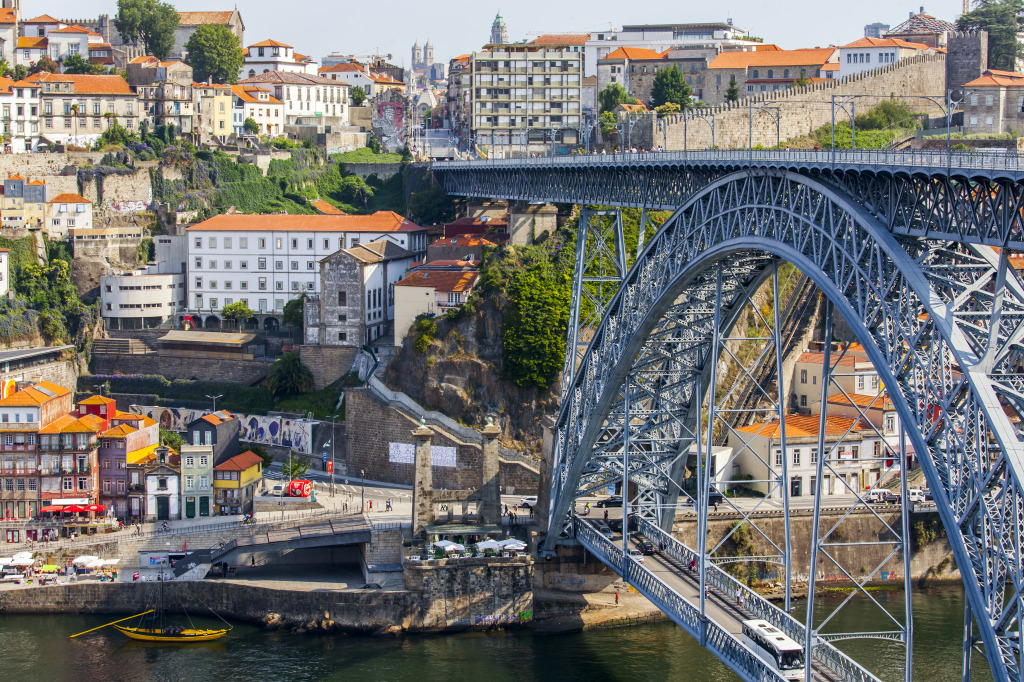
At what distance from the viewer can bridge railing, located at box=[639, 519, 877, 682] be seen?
29438 millimetres

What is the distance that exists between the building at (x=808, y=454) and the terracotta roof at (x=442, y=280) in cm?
1319

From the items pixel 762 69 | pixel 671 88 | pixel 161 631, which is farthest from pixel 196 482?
pixel 762 69

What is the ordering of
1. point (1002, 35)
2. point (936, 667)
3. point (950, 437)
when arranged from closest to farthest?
point (950, 437), point (936, 667), point (1002, 35)

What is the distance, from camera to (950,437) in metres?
21.7

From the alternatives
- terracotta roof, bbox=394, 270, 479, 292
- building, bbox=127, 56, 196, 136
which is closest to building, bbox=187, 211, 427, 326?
terracotta roof, bbox=394, 270, 479, 292

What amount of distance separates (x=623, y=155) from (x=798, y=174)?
1584 centimetres

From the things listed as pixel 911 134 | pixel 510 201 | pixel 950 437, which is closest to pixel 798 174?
pixel 950 437

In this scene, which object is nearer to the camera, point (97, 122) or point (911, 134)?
point (911, 134)

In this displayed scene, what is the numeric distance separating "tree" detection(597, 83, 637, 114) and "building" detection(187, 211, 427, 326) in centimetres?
2143

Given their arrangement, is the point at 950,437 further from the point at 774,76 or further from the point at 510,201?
the point at 774,76

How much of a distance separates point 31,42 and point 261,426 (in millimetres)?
44376

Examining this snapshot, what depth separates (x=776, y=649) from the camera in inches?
1218

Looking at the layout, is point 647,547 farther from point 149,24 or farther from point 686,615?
point 149,24

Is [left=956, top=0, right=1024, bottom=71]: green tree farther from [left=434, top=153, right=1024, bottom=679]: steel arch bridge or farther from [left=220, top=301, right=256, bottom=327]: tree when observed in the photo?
[left=220, top=301, right=256, bottom=327]: tree
